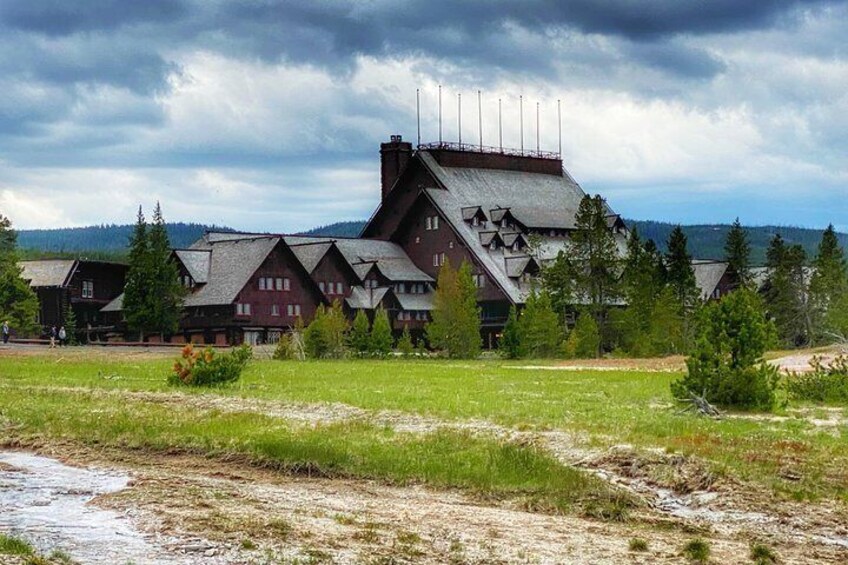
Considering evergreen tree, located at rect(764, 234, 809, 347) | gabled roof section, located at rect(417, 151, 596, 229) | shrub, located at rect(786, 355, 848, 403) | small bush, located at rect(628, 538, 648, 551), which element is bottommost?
small bush, located at rect(628, 538, 648, 551)

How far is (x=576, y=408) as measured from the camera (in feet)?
130

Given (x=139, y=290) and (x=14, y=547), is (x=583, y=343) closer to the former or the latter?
(x=139, y=290)

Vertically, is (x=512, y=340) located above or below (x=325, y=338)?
below

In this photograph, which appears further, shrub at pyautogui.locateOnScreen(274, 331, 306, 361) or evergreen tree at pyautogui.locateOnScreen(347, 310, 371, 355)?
evergreen tree at pyautogui.locateOnScreen(347, 310, 371, 355)

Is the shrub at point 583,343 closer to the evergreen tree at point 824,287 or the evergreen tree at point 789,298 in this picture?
the evergreen tree at point 824,287

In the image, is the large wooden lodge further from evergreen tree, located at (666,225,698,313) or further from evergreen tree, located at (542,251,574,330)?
evergreen tree, located at (666,225,698,313)

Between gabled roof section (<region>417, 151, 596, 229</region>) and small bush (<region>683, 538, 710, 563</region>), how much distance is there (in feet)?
338

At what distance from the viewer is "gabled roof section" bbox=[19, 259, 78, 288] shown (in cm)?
11307

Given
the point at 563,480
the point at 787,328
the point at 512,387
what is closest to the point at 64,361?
the point at 512,387

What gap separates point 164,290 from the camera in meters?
104

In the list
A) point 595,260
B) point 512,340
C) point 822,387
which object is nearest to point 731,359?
point 822,387

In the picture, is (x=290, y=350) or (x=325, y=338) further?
(x=325, y=338)

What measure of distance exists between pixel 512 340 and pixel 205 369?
4690 cm

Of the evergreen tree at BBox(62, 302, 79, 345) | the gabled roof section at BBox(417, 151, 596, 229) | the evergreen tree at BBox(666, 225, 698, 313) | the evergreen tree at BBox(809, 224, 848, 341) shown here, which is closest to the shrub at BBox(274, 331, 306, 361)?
the evergreen tree at BBox(62, 302, 79, 345)
